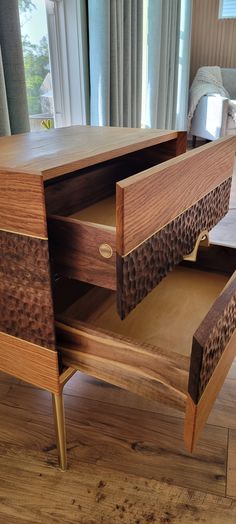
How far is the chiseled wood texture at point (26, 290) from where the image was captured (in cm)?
55

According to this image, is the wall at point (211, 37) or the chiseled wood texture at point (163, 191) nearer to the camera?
the chiseled wood texture at point (163, 191)

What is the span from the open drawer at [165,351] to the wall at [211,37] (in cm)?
383

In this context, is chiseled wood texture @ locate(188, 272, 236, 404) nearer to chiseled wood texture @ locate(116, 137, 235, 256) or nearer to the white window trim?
chiseled wood texture @ locate(116, 137, 235, 256)

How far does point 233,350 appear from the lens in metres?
0.68

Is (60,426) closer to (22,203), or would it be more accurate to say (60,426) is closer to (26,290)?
(26,290)

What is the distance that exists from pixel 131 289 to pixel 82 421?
444 millimetres

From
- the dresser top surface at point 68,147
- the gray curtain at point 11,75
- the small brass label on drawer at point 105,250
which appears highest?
the gray curtain at point 11,75

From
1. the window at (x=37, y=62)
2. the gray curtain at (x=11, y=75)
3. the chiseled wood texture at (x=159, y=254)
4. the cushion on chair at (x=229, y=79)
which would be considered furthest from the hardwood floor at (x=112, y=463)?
the cushion on chair at (x=229, y=79)

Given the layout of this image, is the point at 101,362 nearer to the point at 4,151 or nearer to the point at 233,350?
the point at 233,350

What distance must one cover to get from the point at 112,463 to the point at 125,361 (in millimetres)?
302

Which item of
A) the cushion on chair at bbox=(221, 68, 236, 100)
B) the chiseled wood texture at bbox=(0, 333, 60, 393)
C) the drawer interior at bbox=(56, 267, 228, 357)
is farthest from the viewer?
the cushion on chair at bbox=(221, 68, 236, 100)

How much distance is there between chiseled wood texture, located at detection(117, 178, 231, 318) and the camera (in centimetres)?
54

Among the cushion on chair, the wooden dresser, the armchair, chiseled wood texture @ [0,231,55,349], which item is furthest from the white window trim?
the cushion on chair

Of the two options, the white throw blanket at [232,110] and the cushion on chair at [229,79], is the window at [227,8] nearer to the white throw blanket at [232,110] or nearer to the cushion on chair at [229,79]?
the cushion on chair at [229,79]
